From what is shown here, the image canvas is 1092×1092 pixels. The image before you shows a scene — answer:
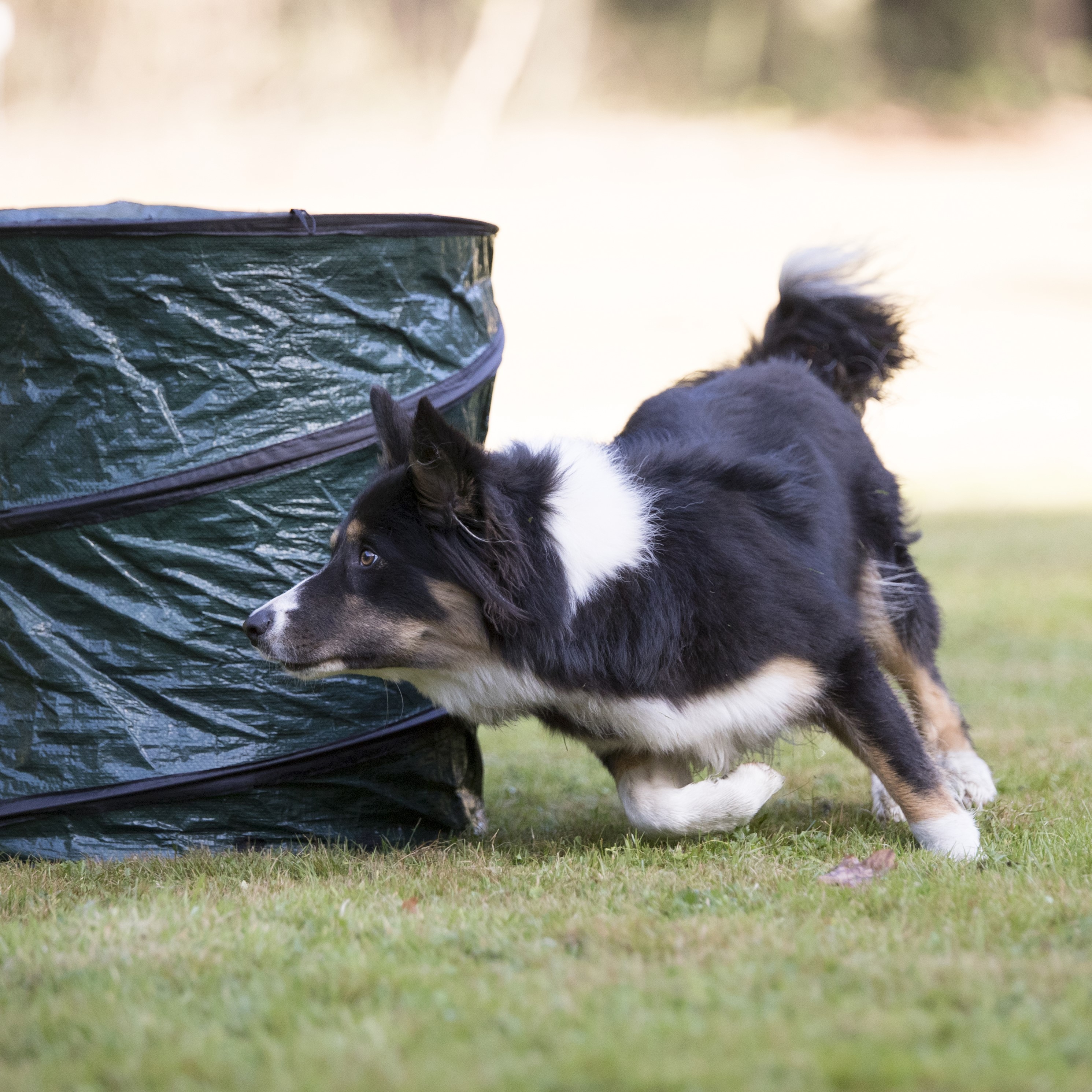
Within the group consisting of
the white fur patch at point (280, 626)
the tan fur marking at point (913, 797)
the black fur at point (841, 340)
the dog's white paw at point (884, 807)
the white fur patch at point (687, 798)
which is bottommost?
the dog's white paw at point (884, 807)

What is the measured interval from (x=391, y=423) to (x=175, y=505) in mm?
771

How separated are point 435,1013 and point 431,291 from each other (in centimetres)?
257

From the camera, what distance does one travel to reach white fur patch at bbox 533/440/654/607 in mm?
3709

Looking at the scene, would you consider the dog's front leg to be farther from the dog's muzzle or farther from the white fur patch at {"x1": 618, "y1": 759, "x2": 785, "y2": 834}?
the dog's muzzle

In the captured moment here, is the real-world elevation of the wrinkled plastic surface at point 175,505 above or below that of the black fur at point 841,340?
below

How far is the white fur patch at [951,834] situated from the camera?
3.79 m

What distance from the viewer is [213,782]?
4.13 m

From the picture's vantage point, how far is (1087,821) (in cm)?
405

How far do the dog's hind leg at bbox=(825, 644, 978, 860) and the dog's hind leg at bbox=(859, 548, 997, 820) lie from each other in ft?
2.65

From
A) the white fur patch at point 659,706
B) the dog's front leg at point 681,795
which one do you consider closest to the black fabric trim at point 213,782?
the white fur patch at point 659,706

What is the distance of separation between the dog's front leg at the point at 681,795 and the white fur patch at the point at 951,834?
1.58ft

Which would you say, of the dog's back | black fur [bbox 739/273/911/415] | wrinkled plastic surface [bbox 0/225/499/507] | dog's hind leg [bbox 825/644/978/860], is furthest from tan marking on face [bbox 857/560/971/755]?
wrinkled plastic surface [bbox 0/225/499/507]

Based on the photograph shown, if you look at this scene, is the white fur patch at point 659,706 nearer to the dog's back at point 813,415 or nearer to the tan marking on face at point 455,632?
the tan marking on face at point 455,632

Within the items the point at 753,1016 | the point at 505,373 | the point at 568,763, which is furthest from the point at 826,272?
the point at 505,373
